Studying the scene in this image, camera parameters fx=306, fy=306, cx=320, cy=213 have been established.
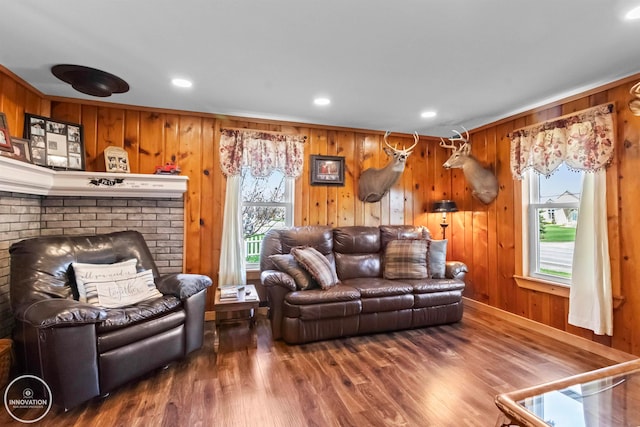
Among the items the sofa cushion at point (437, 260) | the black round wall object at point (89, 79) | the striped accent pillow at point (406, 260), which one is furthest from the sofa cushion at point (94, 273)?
the sofa cushion at point (437, 260)

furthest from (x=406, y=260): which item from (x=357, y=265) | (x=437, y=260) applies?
(x=357, y=265)

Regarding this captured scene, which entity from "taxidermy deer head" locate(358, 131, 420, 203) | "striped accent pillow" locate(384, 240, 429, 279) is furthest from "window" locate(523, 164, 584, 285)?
"taxidermy deer head" locate(358, 131, 420, 203)

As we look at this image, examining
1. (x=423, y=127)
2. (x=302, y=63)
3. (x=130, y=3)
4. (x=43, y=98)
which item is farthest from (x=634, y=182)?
(x=43, y=98)

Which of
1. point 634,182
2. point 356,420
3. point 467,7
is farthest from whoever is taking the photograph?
point 634,182

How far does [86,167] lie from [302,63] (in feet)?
8.40

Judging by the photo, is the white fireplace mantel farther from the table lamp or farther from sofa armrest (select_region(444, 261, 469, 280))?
the table lamp

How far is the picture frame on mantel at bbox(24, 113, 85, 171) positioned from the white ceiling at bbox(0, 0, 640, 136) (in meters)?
0.33

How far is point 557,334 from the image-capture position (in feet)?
10.1

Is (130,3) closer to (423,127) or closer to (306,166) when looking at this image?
(306,166)

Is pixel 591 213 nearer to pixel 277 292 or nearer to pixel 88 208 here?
pixel 277 292

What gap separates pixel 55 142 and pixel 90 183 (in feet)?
1.73

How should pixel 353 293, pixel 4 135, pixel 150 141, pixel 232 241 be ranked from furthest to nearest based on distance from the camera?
pixel 232 241, pixel 150 141, pixel 353 293, pixel 4 135

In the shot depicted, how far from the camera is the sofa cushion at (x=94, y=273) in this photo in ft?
7.75

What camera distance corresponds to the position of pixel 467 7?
171 centimetres
